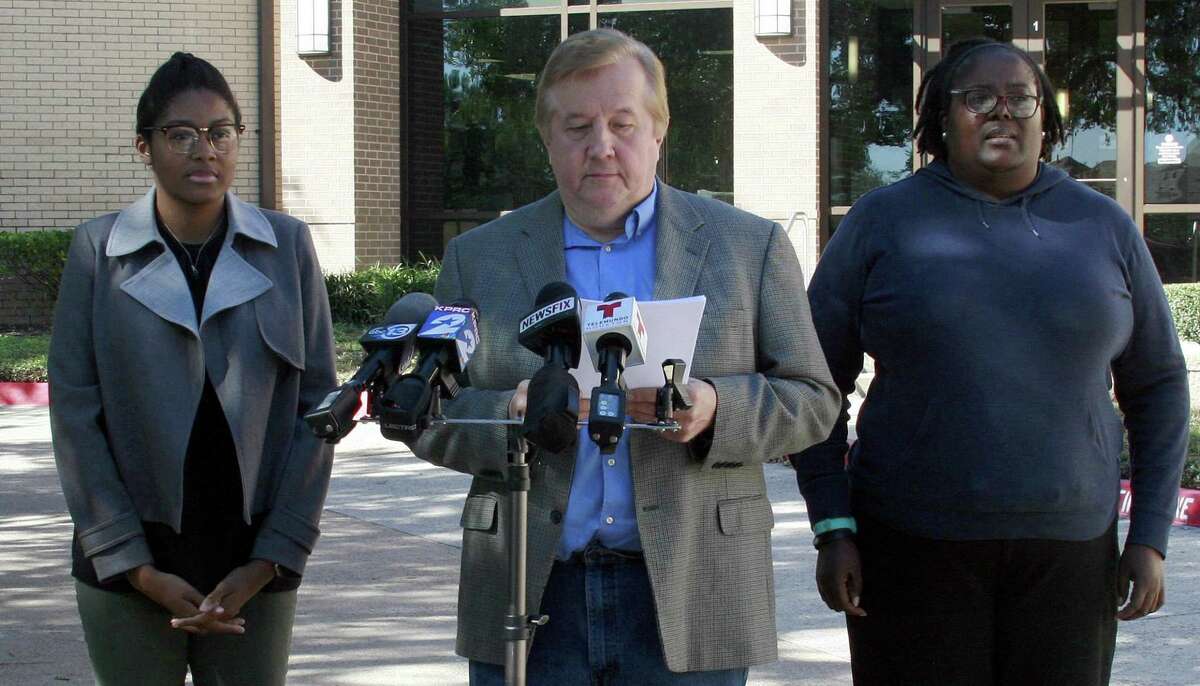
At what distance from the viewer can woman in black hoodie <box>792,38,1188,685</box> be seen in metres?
3.25

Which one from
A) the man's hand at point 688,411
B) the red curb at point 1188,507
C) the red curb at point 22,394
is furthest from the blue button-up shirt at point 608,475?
the red curb at point 22,394

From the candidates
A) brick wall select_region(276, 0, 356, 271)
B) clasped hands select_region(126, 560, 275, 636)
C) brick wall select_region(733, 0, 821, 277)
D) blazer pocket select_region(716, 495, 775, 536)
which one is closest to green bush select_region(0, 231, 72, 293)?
brick wall select_region(276, 0, 356, 271)

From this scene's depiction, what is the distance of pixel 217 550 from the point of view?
3.34 m

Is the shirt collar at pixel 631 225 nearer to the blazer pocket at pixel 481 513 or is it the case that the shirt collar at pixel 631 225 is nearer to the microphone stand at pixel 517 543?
the blazer pocket at pixel 481 513

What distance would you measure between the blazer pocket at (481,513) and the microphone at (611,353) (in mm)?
711

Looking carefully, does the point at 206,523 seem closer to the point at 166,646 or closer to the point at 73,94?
the point at 166,646

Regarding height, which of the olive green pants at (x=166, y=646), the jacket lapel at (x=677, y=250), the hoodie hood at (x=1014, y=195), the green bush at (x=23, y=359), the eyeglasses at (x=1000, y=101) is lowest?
the green bush at (x=23, y=359)

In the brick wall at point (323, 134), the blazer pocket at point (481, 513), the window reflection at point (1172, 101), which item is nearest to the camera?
the blazer pocket at point (481, 513)

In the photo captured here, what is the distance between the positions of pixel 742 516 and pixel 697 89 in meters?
14.1

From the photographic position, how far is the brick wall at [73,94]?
17.3 meters

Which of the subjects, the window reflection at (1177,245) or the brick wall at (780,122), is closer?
the brick wall at (780,122)

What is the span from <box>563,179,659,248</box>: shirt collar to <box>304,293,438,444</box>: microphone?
0.67 meters

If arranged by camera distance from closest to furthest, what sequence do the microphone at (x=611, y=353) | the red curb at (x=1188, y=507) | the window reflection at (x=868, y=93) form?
1. the microphone at (x=611, y=353)
2. the red curb at (x=1188, y=507)
3. the window reflection at (x=868, y=93)

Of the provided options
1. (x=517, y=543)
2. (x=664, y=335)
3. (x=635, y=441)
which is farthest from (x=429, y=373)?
(x=635, y=441)
